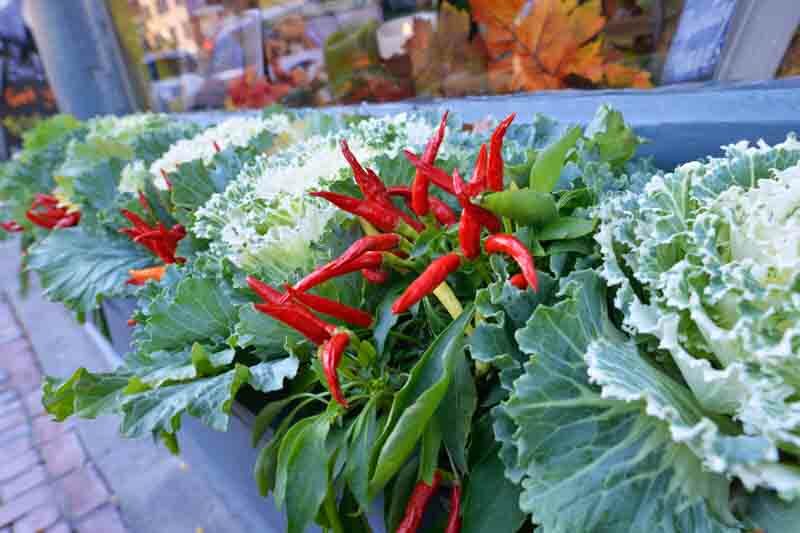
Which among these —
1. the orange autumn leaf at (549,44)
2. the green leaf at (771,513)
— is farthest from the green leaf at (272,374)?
the orange autumn leaf at (549,44)

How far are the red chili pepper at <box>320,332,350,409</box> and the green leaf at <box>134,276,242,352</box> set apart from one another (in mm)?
407

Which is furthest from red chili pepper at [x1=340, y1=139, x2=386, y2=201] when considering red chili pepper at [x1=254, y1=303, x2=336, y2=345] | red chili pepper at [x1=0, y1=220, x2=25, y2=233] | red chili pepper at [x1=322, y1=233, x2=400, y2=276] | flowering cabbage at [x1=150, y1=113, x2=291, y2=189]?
red chili pepper at [x1=0, y1=220, x2=25, y2=233]

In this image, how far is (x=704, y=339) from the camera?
0.78 m

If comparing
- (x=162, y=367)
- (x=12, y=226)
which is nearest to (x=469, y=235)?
(x=162, y=367)

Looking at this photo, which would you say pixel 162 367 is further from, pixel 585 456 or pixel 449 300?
pixel 585 456

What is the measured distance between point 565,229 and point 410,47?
2594 millimetres

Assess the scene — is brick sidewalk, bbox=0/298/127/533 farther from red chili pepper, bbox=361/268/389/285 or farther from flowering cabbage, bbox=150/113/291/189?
red chili pepper, bbox=361/268/389/285

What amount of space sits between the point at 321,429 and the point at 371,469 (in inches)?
4.7

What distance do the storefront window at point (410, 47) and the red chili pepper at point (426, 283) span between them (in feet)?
4.77

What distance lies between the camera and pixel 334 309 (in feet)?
3.60

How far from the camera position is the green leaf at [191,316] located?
1246 mm

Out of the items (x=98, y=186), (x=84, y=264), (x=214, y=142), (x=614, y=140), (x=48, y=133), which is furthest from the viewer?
(x=48, y=133)

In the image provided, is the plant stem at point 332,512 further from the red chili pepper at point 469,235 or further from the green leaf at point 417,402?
the red chili pepper at point 469,235

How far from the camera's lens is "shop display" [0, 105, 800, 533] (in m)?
0.72
